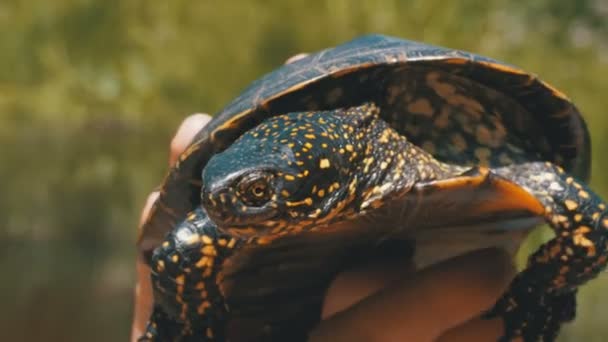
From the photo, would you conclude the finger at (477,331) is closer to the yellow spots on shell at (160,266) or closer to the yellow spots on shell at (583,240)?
the yellow spots on shell at (583,240)

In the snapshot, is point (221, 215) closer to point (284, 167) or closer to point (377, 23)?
point (284, 167)

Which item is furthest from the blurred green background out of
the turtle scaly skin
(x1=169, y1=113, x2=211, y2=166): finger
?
the turtle scaly skin

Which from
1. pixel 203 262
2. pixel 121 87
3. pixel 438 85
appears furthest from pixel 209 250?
pixel 121 87

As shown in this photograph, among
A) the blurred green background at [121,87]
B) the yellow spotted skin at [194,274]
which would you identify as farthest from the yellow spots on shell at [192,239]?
the blurred green background at [121,87]

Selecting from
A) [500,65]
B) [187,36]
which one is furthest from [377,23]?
[500,65]

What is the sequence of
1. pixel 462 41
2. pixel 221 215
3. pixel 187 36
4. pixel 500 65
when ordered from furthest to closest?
pixel 187 36 < pixel 462 41 < pixel 500 65 < pixel 221 215

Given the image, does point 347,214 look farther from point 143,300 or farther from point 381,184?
point 143,300
